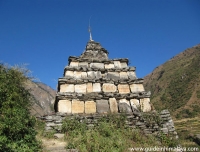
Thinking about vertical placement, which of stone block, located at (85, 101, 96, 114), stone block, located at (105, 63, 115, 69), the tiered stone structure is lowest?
stone block, located at (85, 101, 96, 114)

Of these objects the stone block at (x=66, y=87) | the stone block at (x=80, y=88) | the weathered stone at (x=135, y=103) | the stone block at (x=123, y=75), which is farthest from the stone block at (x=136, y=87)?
the stone block at (x=66, y=87)

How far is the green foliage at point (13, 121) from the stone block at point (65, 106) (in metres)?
1.58

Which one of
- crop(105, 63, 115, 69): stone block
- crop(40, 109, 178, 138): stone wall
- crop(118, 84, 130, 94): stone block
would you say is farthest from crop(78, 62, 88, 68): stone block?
crop(40, 109, 178, 138): stone wall

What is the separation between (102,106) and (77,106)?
1.24m

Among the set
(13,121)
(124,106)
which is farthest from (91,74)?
(13,121)

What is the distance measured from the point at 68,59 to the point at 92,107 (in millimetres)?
3941

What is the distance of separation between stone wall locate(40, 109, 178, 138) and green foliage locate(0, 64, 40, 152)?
147cm

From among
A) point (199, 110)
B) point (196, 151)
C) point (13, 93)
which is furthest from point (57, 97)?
point (199, 110)

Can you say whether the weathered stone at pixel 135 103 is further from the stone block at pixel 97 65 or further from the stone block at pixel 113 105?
the stone block at pixel 97 65

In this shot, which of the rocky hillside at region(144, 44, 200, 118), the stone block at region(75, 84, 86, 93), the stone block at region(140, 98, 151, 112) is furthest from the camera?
the rocky hillside at region(144, 44, 200, 118)

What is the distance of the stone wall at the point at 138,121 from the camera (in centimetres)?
768

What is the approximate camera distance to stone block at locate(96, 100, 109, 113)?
8.62 meters

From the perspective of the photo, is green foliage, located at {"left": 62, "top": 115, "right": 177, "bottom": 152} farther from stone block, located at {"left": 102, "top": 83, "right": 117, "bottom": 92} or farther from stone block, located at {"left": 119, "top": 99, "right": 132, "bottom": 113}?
stone block, located at {"left": 102, "top": 83, "right": 117, "bottom": 92}

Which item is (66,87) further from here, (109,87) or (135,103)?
(135,103)
